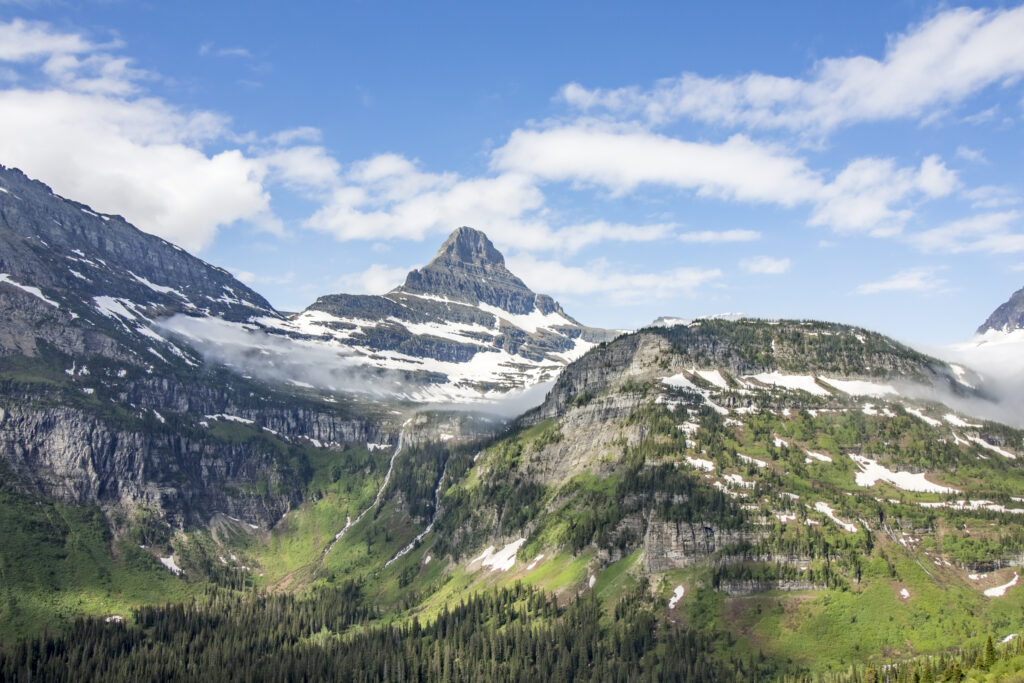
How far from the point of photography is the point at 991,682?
154750 mm

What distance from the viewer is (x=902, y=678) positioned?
584 feet

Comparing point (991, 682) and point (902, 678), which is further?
point (902, 678)

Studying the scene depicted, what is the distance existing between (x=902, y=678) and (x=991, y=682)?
2530 cm
